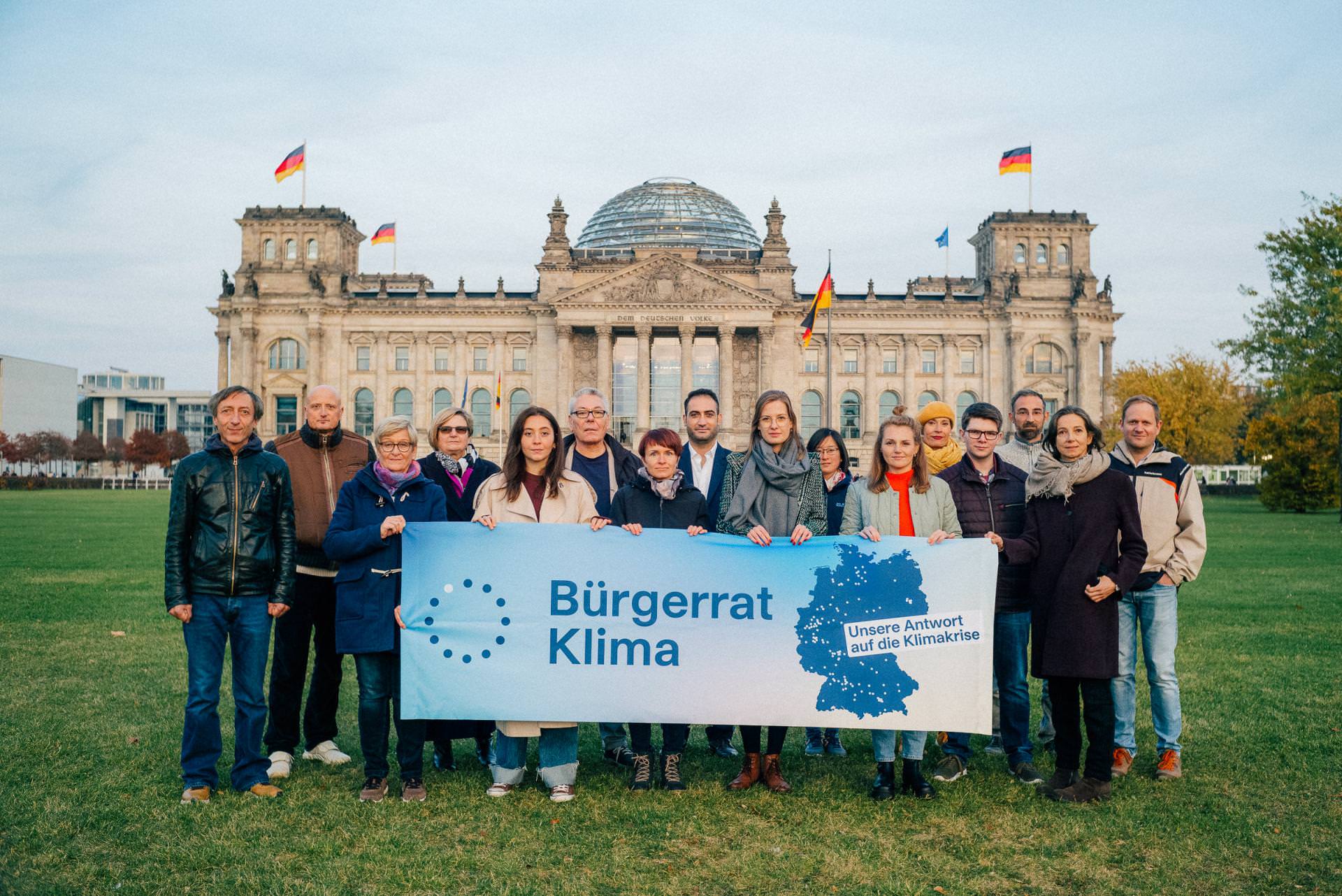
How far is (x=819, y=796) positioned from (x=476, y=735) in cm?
293

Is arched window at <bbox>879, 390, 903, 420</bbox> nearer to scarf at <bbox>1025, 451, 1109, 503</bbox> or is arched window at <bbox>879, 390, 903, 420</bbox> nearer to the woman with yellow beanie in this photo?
the woman with yellow beanie

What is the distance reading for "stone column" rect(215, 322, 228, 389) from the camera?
256 feet

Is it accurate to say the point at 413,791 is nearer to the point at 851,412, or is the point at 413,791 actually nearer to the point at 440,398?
the point at 851,412

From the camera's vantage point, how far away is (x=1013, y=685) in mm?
8078

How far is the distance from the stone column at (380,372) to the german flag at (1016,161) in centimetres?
4667

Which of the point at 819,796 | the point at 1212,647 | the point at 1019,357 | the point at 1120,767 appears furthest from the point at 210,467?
the point at 1019,357

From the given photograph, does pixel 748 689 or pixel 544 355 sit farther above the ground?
pixel 544 355

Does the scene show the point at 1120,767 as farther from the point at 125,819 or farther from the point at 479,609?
the point at 125,819

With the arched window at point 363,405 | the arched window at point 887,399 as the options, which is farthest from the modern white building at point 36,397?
the arched window at point 887,399

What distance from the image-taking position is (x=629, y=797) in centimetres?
741

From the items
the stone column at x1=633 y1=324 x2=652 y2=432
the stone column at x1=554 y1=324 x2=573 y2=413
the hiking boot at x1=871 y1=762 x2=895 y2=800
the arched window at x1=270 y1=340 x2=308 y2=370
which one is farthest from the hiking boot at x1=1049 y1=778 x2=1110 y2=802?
the arched window at x1=270 y1=340 x2=308 y2=370

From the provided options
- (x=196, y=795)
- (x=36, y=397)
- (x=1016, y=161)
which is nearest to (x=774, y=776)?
(x=196, y=795)

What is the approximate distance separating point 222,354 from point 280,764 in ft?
261

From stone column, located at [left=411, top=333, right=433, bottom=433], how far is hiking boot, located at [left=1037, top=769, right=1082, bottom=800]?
7246cm
